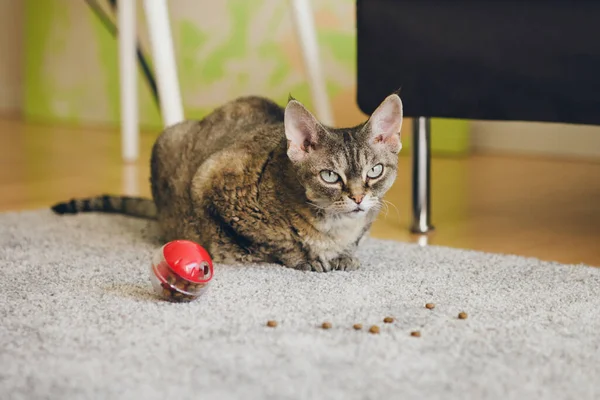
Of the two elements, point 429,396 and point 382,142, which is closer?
point 429,396

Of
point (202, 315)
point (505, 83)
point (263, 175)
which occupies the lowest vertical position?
point (202, 315)

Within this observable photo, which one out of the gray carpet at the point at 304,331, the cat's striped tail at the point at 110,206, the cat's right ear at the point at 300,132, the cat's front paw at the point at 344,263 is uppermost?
the cat's right ear at the point at 300,132

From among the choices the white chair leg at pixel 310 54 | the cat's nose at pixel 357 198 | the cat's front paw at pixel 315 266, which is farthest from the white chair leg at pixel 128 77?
the cat's nose at pixel 357 198

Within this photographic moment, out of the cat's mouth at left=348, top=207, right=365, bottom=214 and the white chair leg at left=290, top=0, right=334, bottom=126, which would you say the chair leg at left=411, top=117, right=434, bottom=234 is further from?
the white chair leg at left=290, top=0, right=334, bottom=126

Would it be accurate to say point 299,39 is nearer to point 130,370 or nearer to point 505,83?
point 505,83

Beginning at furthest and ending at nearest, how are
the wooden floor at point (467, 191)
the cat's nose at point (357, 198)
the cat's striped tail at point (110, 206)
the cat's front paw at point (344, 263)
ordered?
the cat's striped tail at point (110, 206)
the wooden floor at point (467, 191)
the cat's front paw at point (344, 263)
the cat's nose at point (357, 198)

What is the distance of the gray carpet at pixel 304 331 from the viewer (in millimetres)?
977

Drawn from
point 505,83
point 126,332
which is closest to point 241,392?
point 126,332

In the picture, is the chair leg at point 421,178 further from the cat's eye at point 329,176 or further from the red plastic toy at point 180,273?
the red plastic toy at point 180,273

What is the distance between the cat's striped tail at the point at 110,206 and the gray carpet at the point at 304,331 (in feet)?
1.12

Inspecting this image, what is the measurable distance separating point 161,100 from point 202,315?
38.2 inches

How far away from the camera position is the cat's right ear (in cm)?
147

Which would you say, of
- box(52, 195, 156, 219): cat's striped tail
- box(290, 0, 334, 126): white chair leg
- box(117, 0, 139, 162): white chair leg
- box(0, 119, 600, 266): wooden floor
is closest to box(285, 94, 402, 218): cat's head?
box(0, 119, 600, 266): wooden floor

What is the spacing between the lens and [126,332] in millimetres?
1167
